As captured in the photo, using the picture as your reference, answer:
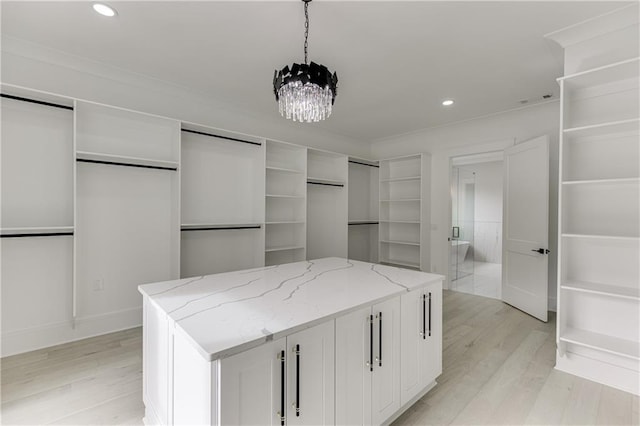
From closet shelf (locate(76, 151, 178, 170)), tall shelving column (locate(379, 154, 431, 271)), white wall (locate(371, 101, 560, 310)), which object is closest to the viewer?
closet shelf (locate(76, 151, 178, 170))

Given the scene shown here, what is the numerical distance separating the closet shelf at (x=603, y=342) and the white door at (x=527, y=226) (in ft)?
3.61

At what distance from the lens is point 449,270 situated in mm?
4703

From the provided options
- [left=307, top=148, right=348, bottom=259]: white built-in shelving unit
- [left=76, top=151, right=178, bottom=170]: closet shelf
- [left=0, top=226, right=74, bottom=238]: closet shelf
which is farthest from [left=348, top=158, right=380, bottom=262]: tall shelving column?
[left=0, top=226, right=74, bottom=238]: closet shelf

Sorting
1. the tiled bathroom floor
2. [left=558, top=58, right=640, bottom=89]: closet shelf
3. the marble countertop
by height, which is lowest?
the tiled bathroom floor

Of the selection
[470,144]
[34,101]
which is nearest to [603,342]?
[470,144]

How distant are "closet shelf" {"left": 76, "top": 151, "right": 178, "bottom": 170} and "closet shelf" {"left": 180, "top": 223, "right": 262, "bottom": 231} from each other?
0.64 metres

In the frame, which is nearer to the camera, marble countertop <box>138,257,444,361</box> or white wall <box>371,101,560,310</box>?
marble countertop <box>138,257,444,361</box>

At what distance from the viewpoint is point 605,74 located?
2.12 metres

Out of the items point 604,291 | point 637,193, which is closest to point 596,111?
point 637,193

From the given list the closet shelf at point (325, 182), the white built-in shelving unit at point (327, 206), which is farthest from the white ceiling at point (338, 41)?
the white built-in shelving unit at point (327, 206)

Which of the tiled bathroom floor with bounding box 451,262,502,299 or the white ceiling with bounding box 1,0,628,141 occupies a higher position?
the white ceiling with bounding box 1,0,628,141

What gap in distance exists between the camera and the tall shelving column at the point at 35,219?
97.5 inches

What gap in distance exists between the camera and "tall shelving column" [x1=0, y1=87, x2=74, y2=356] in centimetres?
248

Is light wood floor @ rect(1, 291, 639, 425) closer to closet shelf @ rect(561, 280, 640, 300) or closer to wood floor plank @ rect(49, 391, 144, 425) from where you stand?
wood floor plank @ rect(49, 391, 144, 425)
